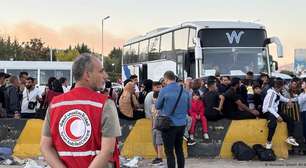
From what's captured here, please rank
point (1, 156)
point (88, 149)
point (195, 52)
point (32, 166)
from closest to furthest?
point (88, 149) < point (32, 166) < point (1, 156) < point (195, 52)

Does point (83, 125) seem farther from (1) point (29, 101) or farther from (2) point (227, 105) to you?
(1) point (29, 101)

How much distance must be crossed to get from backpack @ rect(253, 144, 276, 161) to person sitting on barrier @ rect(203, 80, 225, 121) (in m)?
1.13

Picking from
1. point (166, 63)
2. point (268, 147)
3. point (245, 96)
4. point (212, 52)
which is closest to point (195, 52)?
point (212, 52)

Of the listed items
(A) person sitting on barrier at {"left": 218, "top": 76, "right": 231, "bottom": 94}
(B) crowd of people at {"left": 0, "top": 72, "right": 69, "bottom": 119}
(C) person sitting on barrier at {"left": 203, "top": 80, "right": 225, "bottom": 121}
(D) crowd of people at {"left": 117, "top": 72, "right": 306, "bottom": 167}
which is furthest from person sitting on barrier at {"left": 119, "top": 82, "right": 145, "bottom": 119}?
(A) person sitting on barrier at {"left": 218, "top": 76, "right": 231, "bottom": 94}

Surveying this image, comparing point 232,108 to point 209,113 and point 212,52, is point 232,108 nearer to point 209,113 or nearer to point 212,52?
point 209,113

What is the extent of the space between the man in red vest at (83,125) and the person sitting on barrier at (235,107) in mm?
9078

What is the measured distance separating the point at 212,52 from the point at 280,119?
322 inches

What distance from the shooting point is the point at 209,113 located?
12789 millimetres

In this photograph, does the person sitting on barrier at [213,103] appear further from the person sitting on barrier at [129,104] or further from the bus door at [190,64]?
the bus door at [190,64]

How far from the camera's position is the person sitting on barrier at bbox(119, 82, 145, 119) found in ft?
40.3

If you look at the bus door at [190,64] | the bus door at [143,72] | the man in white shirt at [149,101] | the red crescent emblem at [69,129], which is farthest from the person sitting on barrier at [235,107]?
the bus door at [143,72]

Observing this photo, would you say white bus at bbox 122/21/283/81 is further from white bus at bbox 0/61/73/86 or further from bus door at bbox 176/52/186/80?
white bus at bbox 0/61/73/86

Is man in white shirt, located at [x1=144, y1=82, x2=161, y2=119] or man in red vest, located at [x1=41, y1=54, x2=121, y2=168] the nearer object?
man in red vest, located at [x1=41, y1=54, x2=121, y2=168]

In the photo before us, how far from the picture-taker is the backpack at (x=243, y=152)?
1227 cm
